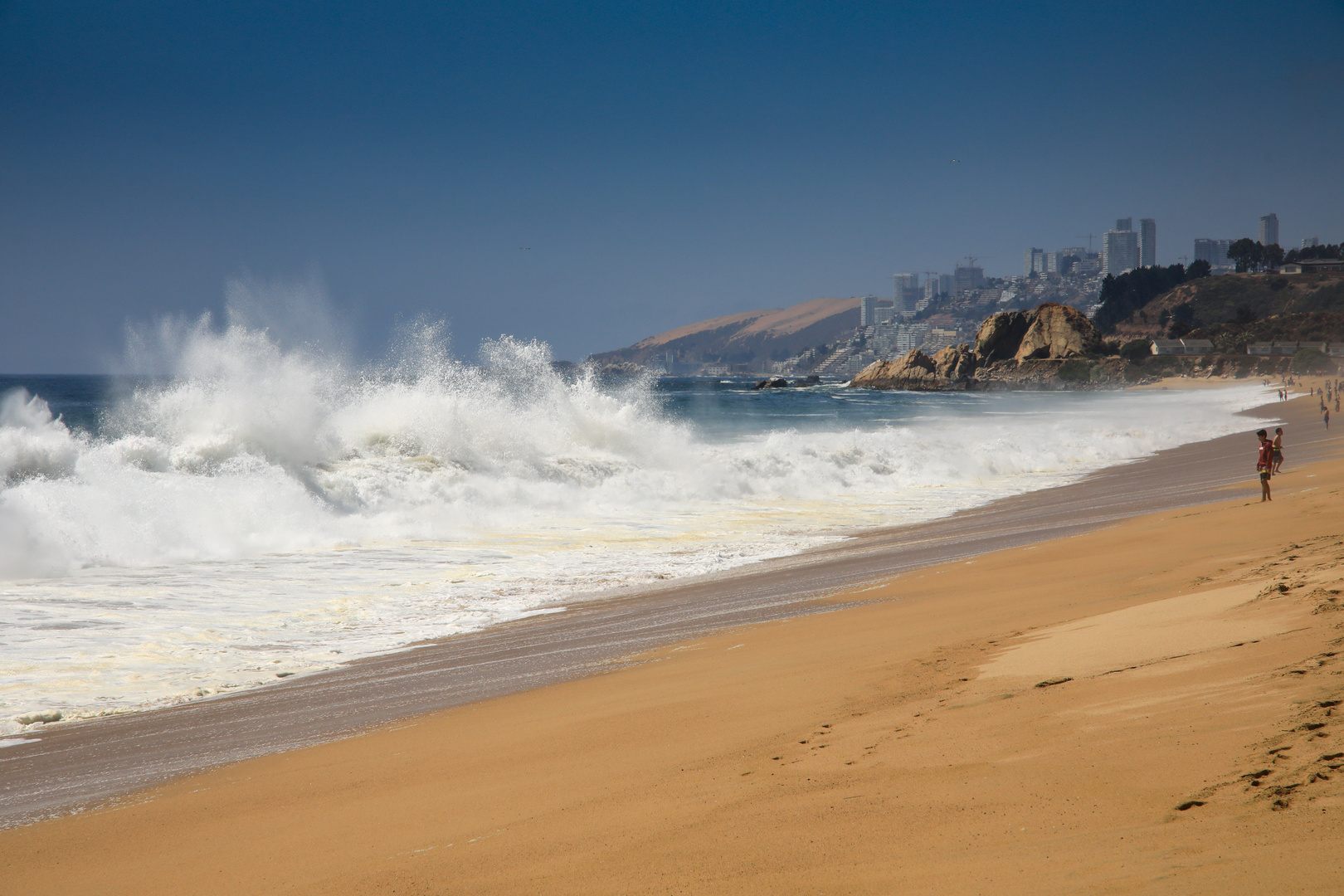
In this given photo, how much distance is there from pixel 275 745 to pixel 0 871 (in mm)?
1660

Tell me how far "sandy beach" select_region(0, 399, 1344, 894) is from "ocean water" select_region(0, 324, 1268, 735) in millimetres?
3004

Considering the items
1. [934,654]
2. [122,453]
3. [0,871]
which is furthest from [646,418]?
[0,871]

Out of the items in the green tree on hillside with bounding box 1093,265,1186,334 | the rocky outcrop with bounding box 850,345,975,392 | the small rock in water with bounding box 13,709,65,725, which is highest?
the green tree on hillside with bounding box 1093,265,1186,334

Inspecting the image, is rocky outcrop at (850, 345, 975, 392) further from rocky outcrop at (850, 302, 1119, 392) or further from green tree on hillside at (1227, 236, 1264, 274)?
green tree on hillside at (1227, 236, 1264, 274)

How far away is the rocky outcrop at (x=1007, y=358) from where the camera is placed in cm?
12440

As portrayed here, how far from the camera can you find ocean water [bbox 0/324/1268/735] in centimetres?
841

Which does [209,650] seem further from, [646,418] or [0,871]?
[646,418]

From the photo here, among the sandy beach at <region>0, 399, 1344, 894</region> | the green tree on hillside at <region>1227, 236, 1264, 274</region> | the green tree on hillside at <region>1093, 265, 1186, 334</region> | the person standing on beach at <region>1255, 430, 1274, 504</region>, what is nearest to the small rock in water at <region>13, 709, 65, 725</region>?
the sandy beach at <region>0, 399, 1344, 894</region>

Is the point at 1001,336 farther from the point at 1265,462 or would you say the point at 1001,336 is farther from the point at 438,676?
the point at 438,676

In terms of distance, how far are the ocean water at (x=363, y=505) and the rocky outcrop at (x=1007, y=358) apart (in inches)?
3874

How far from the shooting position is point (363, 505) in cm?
1667

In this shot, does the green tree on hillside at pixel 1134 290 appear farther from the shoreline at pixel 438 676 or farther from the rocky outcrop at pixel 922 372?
the shoreline at pixel 438 676

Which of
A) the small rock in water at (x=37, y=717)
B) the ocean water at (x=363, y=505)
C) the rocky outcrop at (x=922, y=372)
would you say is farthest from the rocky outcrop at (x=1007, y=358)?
the small rock in water at (x=37, y=717)

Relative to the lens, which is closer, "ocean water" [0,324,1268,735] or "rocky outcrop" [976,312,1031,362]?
"ocean water" [0,324,1268,735]
